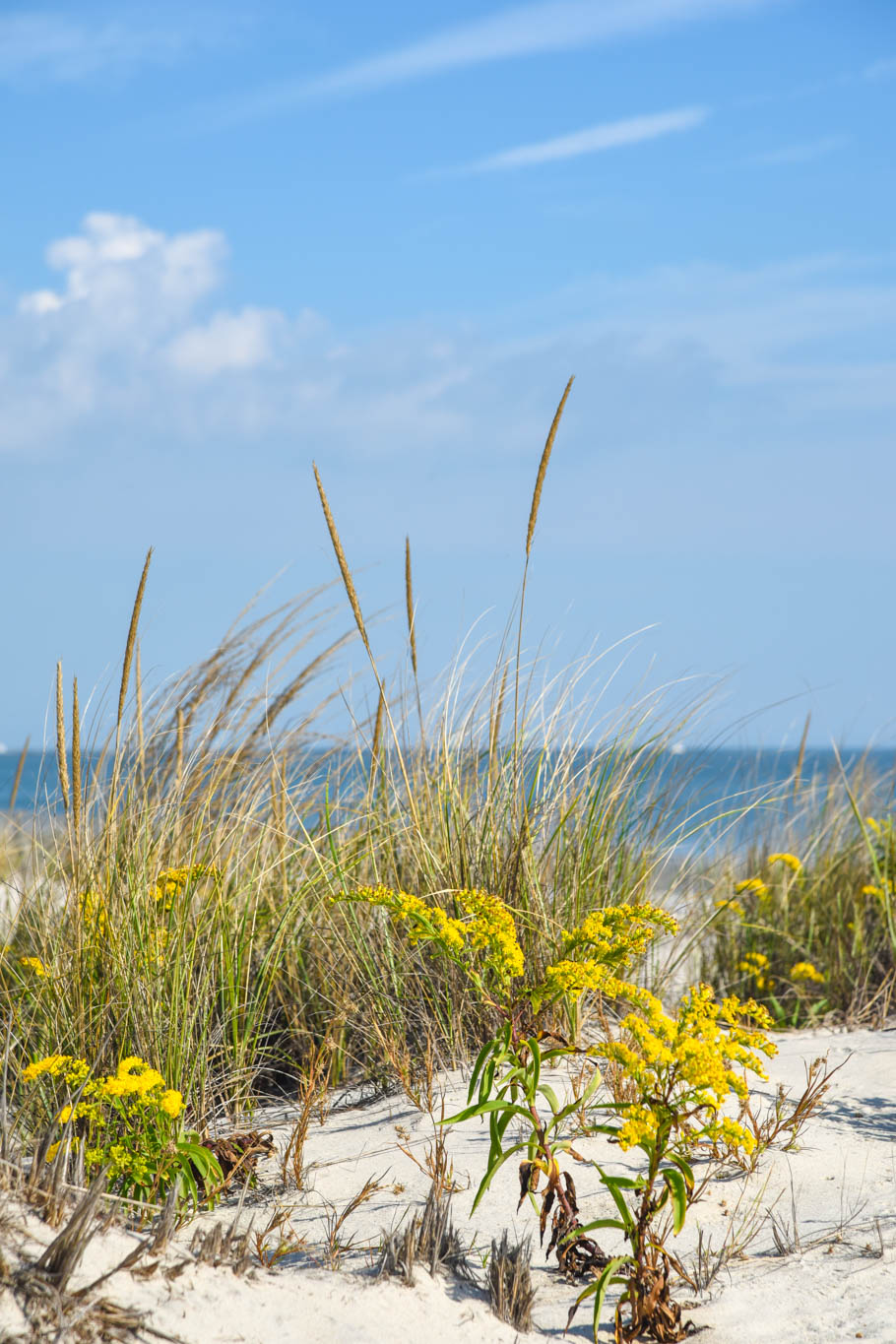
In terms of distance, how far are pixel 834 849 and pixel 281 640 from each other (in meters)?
2.59

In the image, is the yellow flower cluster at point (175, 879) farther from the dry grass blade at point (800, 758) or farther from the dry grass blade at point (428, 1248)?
the dry grass blade at point (800, 758)

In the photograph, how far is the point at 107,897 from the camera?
268 centimetres

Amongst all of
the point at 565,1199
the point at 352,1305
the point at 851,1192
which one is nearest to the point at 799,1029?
the point at 851,1192

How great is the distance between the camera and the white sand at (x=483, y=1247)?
6.00 feet

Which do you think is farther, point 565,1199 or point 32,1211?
point 565,1199

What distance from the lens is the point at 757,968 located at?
13.7 ft

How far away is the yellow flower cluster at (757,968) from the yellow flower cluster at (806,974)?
0.11 meters

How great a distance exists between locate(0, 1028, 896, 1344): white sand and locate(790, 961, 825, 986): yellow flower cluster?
3.22 feet

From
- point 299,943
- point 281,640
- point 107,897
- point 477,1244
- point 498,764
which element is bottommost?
point 477,1244

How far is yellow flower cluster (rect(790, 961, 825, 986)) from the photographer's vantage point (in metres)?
3.99

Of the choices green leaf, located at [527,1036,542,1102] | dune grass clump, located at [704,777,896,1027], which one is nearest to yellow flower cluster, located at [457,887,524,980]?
green leaf, located at [527,1036,542,1102]

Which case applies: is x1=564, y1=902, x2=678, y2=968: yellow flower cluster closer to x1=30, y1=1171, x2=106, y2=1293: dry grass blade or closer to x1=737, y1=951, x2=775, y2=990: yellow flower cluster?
x1=30, y1=1171, x2=106, y2=1293: dry grass blade

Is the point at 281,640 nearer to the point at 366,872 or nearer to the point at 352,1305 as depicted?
the point at 366,872

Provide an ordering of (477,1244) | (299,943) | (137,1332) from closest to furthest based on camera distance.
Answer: (137,1332) < (477,1244) < (299,943)
